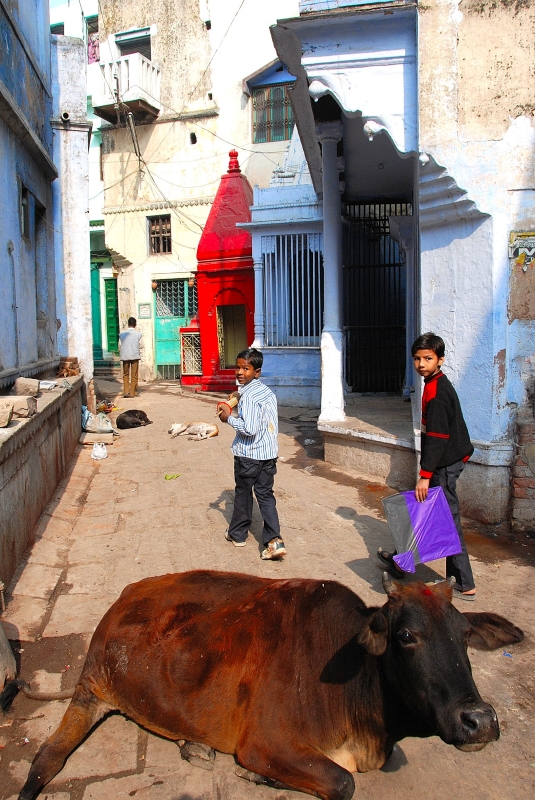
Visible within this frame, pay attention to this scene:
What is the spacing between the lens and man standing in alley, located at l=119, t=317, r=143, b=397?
14172 mm

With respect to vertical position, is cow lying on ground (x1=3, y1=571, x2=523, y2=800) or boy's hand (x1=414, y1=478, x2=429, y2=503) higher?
boy's hand (x1=414, y1=478, x2=429, y2=503)

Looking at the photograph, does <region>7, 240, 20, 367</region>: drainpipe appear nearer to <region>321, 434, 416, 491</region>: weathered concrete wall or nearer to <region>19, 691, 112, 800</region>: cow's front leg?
<region>321, 434, 416, 491</region>: weathered concrete wall

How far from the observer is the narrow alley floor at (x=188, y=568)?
258 centimetres

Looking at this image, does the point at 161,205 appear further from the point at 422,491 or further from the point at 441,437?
the point at 422,491

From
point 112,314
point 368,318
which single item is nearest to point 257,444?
point 368,318

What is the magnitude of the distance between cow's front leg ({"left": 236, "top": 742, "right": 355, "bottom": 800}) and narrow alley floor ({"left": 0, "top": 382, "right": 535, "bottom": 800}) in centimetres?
21

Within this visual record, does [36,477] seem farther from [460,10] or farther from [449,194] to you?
[460,10]

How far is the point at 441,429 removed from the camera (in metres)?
4.05

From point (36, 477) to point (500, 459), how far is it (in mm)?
3857

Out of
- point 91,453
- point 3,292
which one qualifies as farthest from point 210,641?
point 91,453

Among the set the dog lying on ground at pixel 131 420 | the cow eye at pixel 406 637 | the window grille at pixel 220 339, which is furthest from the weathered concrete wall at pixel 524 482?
the window grille at pixel 220 339

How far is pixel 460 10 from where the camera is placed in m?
5.30

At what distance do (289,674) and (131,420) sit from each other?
8.52 m

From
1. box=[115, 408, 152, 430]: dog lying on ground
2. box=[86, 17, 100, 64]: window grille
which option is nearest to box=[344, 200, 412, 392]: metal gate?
box=[115, 408, 152, 430]: dog lying on ground
